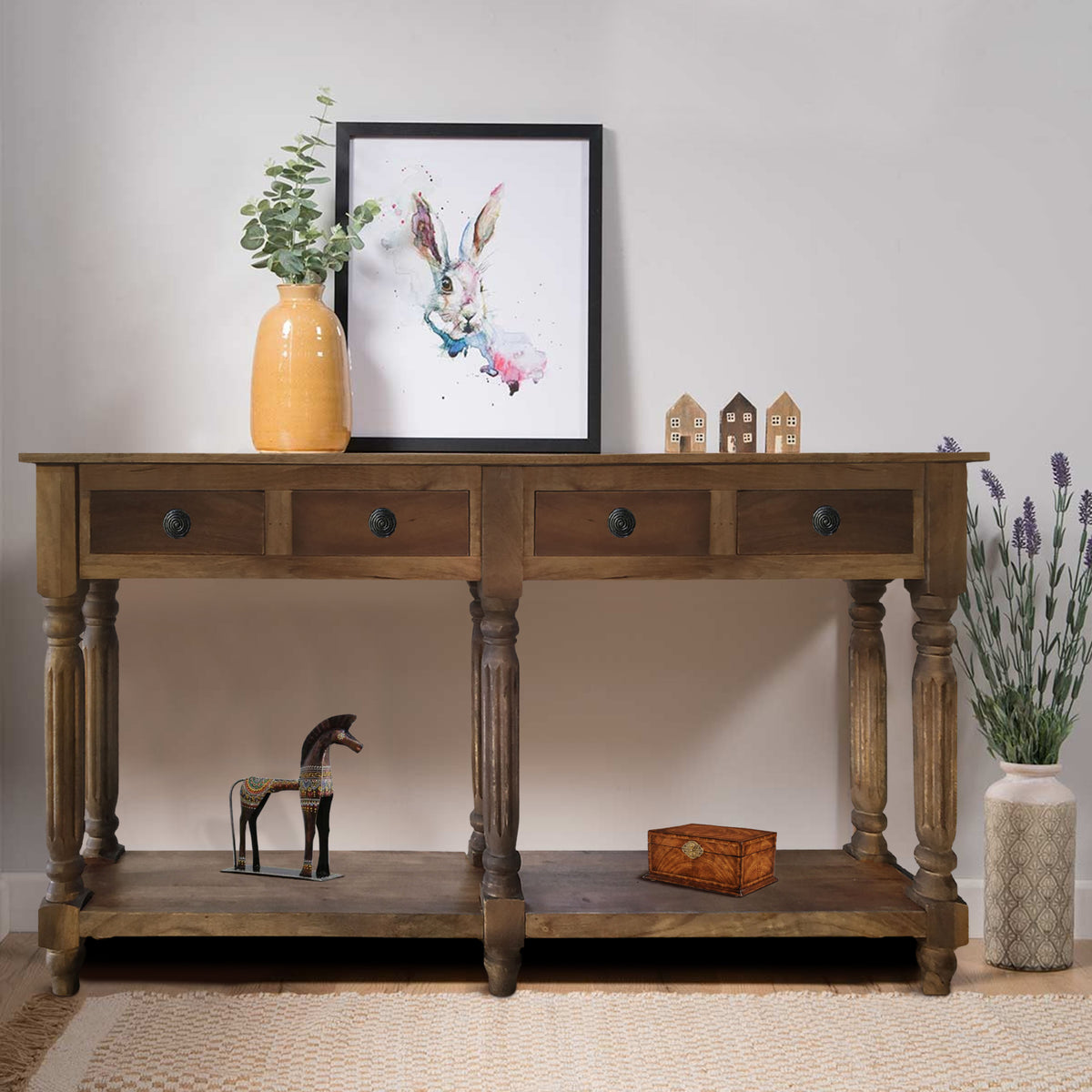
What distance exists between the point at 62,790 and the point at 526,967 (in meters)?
0.84

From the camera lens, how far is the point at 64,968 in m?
1.81

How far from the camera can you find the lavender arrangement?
6.69 ft

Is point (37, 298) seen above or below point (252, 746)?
above

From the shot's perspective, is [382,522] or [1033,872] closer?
[382,522]

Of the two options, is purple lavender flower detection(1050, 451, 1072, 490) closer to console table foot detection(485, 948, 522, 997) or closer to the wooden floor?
the wooden floor

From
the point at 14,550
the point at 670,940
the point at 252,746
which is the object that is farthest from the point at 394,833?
the point at 14,550

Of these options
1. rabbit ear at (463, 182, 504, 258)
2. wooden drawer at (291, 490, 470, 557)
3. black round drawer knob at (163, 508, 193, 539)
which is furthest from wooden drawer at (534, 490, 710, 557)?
rabbit ear at (463, 182, 504, 258)

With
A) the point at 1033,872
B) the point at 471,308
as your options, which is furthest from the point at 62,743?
the point at 1033,872

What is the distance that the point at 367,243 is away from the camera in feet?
7.16

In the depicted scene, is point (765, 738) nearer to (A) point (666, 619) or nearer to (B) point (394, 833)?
(A) point (666, 619)

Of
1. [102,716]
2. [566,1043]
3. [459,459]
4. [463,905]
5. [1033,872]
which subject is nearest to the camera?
[566,1043]

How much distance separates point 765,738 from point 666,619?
316 mm

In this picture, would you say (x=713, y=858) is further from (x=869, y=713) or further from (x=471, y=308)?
(x=471, y=308)

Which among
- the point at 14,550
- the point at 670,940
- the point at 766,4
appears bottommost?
the point at 670,940
